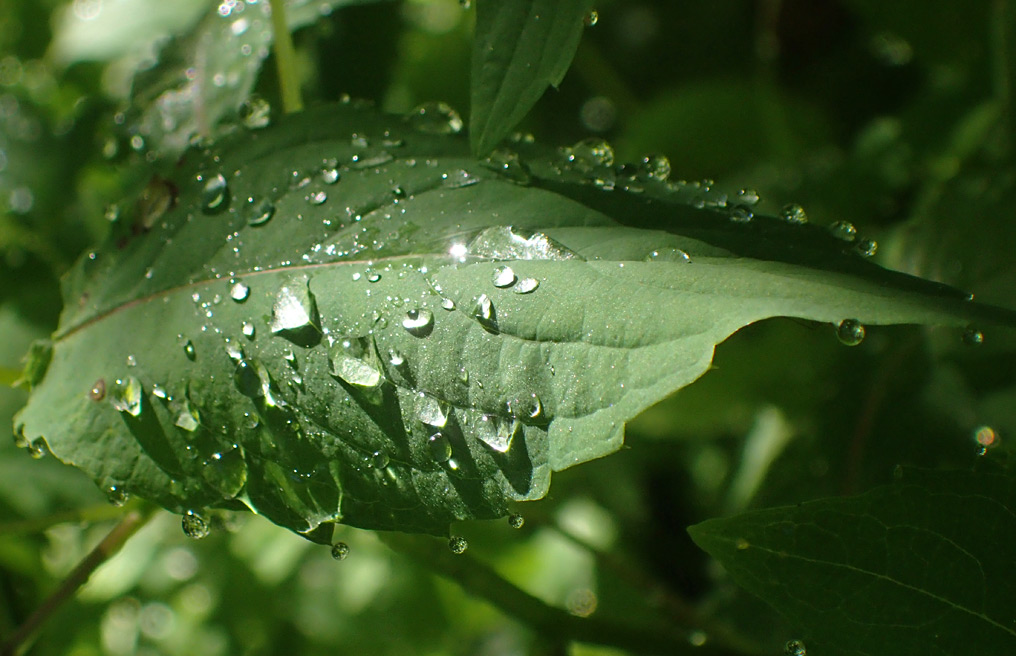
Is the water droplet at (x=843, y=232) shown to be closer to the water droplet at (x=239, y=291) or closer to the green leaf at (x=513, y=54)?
the green leaf at (x=513, y=54)

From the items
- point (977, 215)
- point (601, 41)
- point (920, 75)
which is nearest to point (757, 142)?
point (920, 75)

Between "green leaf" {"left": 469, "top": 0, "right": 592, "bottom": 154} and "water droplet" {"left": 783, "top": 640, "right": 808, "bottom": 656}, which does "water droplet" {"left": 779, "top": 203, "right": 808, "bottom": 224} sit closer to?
"green leaf" {"left": 469, "top": 0, "right": 592, "bottom": 154}

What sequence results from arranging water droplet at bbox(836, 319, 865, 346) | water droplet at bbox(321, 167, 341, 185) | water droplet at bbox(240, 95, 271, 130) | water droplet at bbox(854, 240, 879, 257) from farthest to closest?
water droplet at bbox(240, 95, 271, 130) < water droplet at bbox(321, 167, 341, 185) < water droplet at bbox(854, 240, 879, 257) < water droplet at bbox(836, 319, 865, 346)

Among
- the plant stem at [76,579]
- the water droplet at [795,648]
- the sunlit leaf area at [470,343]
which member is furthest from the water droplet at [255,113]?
the water droplet at [795,648]

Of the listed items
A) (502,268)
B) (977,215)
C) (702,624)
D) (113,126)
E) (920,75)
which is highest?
(502,268)

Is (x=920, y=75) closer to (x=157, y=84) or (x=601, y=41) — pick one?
(x=601, y=41)

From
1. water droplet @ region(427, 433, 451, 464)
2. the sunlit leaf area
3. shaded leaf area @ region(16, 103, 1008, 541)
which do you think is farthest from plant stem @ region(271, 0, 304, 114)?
water droplet @ region(427, 433, 451, 464)
